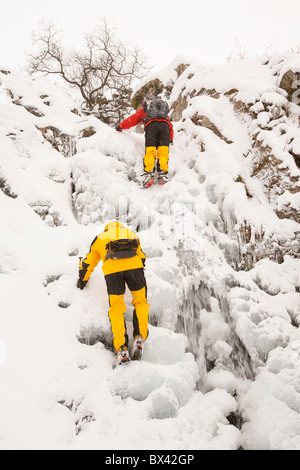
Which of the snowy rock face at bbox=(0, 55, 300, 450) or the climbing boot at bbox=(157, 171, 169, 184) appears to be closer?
the snowy rock face at bbox=(0, 55, 300, 450)

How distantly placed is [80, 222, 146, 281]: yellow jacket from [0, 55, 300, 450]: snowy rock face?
0.35 meters

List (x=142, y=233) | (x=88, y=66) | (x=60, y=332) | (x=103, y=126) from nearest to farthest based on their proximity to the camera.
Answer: (x=60, y=332) < (x=142, y=233) < (x=103, y=126) < (x=88, y=66)

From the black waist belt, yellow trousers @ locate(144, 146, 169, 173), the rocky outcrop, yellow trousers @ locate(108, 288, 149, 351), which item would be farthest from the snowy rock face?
the black waist belt

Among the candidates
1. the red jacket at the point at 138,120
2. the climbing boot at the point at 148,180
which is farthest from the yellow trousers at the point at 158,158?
the red jacket at the point at 138,120

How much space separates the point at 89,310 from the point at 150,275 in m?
0.86

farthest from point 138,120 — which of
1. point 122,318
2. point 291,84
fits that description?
point 122,318

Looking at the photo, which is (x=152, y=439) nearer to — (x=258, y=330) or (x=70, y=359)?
(x=70, y=359)

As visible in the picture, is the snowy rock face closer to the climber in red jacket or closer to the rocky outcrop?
the rocky outcrop

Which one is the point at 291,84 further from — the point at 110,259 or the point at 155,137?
the point at 110,259

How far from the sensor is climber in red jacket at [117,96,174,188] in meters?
4.89

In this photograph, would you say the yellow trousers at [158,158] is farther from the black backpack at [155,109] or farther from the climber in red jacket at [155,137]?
the black backpack at [155,109]

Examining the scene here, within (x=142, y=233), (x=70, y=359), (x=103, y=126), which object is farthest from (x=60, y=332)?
(x=103, y=126)

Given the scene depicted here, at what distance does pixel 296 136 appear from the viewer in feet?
15.3

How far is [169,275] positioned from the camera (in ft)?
11.8
